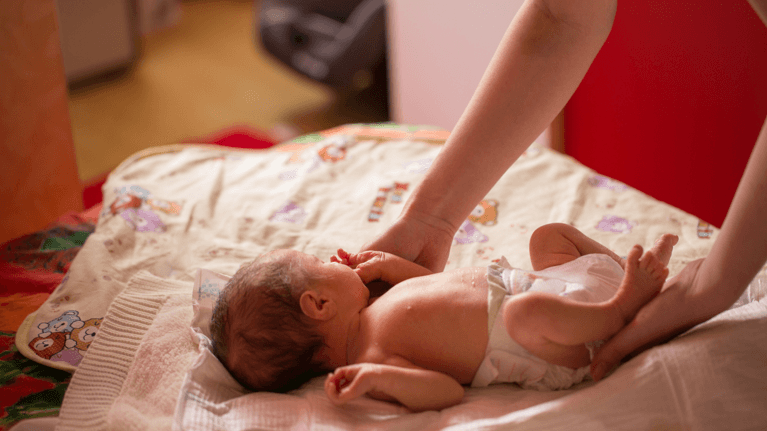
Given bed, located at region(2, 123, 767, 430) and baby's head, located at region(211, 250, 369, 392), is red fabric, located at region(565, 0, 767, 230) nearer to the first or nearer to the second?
bed, located at region(2, 123, 767, 430)

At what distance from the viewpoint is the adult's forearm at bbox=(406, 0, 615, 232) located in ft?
3.53

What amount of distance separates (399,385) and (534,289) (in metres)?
0.26

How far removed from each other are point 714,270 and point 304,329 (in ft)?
1.94

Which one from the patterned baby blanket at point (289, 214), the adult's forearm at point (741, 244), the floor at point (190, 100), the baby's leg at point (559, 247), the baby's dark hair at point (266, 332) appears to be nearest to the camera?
the adult's forearm at point (741, 244)

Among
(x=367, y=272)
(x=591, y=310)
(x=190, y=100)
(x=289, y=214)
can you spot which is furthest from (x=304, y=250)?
(x=190, y=100)

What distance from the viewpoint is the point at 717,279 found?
73cm

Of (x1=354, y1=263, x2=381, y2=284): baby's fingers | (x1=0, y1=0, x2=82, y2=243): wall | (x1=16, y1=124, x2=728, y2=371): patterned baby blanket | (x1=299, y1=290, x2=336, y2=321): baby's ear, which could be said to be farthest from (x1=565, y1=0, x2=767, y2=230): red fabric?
(x1=0, y1=0, x2=82, y2=243): wall

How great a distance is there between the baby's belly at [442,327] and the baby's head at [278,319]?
0.11 meters

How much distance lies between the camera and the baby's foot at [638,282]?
822 millimetres

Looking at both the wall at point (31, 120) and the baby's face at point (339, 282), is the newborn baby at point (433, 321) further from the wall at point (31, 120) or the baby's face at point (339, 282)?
the wall at point (31, 120)

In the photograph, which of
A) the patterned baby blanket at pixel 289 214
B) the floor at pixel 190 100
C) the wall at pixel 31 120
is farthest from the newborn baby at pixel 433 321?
the floor at pixel 190 100

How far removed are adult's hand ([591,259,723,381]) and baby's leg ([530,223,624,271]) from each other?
0.22 meters

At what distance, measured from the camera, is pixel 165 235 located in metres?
1.41

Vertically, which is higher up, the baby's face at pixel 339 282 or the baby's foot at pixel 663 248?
the baby's foot at pixel 663 248
